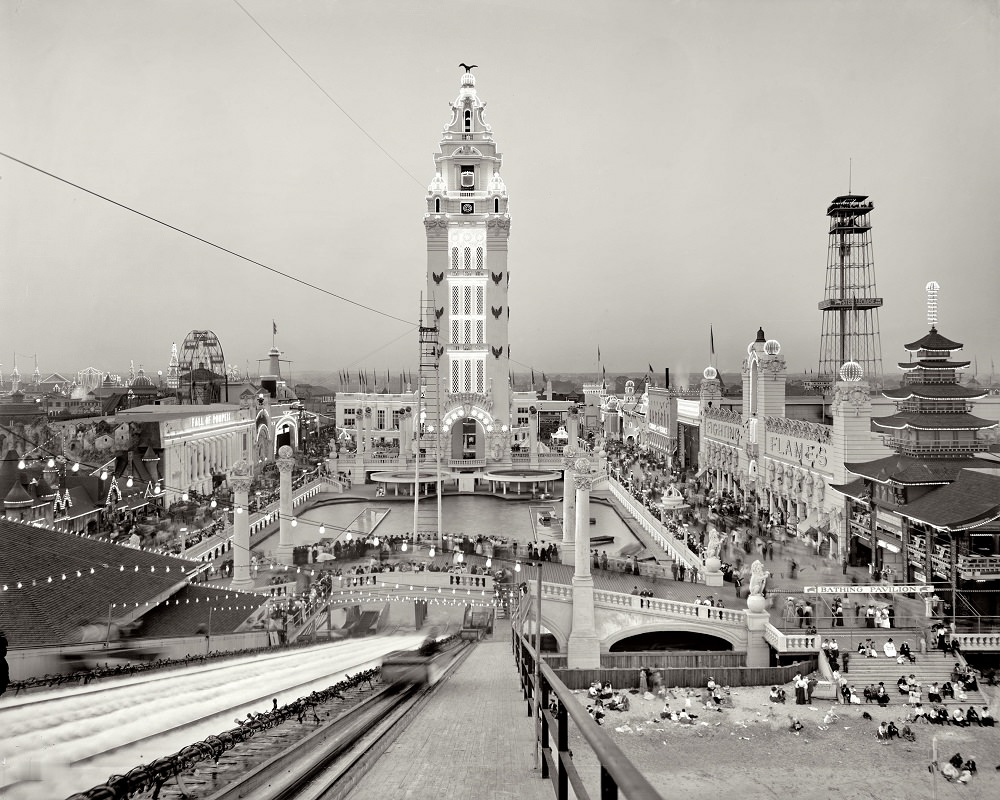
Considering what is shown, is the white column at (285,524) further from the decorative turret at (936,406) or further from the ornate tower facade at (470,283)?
the ornate tower facade at (470,283)

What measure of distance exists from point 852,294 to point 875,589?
22521 mm

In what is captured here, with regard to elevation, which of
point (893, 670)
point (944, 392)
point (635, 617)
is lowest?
point (893, 670)

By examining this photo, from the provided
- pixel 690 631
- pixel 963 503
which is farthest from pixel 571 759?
pixel 963 503

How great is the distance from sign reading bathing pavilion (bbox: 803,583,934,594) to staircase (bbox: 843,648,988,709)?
1.66 m

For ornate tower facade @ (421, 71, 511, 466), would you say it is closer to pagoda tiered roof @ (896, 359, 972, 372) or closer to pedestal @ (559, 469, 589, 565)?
pedestal @ (559, 469, 589, 565)

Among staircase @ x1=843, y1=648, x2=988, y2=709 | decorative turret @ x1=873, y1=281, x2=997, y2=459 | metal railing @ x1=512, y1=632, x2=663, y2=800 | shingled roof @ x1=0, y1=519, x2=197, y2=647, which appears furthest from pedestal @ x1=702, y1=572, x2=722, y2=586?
metal railing @ x1=512, y1=632, x2=663, y2=800

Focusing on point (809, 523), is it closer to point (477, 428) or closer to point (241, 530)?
point (241, 530)

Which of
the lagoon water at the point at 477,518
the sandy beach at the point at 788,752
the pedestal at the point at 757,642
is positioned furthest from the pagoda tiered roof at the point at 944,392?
the lagoon water at the point at 477,518

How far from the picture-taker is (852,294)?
3412 centimetres

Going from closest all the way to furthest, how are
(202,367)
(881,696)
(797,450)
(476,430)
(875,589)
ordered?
(881,696) → (875,589) → (202,367) → (797,450) → (476,430)

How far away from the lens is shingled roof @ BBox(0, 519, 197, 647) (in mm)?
6946

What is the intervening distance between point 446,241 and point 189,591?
114 feet

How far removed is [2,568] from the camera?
7.81 meters

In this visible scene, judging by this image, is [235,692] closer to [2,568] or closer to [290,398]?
[2,568]
